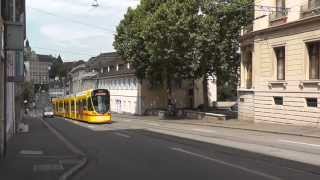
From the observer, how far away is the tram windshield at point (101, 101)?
165 ft

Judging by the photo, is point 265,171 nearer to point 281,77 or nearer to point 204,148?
point 204,148

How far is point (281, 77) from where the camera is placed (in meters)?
43.7

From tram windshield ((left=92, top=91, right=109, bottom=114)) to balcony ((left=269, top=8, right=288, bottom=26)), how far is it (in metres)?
13.9

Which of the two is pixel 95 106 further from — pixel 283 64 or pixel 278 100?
Answer: pixel 283 64

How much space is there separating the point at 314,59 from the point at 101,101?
57.7 feet

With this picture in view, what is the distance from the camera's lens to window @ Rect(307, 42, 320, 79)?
39.3 m

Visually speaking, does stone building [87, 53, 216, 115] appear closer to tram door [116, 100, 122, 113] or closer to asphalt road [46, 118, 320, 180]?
tram door [116, 100, 122, 113]

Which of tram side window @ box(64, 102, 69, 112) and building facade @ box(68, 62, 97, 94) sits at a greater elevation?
building facade @ box(68, 62, 97, 94)

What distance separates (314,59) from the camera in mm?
39719

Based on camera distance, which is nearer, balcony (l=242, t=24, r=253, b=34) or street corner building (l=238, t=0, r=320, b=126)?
street corner building (l=238, t=0, r=320, b=126)

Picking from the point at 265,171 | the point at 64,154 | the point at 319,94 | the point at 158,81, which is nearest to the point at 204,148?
the point at 64,154

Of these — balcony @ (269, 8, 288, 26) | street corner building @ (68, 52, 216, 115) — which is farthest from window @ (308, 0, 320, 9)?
street corner building @ (68, 52, 216, 115)

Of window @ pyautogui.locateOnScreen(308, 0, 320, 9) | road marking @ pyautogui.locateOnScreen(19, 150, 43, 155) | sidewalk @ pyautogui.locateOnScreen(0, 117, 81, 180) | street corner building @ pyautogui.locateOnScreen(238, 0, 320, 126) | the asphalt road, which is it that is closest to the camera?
the asphalt road

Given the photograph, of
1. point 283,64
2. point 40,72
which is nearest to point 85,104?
point 283,64
